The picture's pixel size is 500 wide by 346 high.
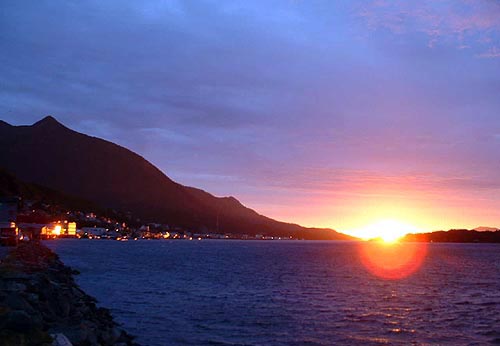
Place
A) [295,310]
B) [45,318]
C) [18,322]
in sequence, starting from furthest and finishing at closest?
[295,310], [45,318], [18,322]

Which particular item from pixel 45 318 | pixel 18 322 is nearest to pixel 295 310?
pixel 45 318

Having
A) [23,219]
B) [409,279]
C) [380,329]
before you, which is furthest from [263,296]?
[23,219]

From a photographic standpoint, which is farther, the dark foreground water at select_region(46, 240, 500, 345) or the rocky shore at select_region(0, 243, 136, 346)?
the dark foreground water at select_region(46, 240, 500, 345)

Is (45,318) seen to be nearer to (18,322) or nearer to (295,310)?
(18,322)

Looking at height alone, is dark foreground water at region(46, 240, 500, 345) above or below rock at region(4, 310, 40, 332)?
below

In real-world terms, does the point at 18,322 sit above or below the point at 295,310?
above

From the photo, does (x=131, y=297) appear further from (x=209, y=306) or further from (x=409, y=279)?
(x=409, y=279)

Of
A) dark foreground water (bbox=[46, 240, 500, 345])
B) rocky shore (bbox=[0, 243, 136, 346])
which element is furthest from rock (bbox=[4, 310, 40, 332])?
dark foreground water (bbox=[46, 240, 500, 345])

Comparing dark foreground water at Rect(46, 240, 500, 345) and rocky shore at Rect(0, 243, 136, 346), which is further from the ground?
rocky shore at Rect(0, 243, 136, 346)

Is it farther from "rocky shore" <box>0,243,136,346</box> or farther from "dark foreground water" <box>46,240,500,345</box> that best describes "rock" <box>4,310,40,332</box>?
"dark foreground water" <box>46,240,500,345</box>

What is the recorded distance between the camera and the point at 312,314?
4125cm

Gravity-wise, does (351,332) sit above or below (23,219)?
below

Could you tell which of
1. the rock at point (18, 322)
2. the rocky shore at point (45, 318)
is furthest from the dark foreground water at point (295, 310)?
the rock at point (18, 322)

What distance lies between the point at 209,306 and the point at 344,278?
37.0 m
